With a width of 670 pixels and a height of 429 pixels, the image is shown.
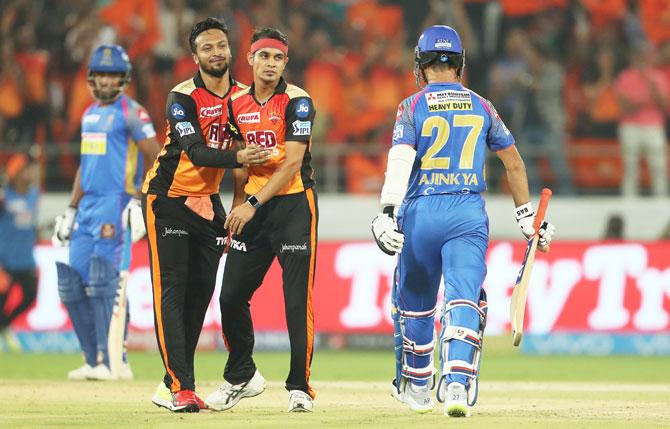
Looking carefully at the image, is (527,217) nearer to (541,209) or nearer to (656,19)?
(541,209)

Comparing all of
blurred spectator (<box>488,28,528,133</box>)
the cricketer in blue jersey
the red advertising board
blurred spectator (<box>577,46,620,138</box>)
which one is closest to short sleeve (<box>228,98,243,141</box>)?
the red advertising board

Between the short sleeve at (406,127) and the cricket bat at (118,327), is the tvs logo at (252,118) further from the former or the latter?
the cricket bat at (118,327)

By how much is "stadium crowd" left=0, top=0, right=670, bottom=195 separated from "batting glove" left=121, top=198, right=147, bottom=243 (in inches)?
252

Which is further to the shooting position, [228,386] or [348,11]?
[348,11]

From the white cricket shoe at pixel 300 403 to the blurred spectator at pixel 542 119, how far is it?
32.3 ft

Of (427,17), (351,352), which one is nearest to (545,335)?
(351,352)

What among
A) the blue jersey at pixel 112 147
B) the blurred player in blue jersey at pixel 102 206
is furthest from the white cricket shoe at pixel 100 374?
the blue jersey at pixel 112 147

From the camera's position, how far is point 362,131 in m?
18.6

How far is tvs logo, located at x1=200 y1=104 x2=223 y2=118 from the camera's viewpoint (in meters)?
8.80

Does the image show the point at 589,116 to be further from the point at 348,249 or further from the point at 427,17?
the point at 348,249

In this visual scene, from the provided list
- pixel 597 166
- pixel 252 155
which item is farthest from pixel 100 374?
pixel 597 166

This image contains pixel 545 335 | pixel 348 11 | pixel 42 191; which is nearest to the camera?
pixel 545 335

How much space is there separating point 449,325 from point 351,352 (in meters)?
8.42

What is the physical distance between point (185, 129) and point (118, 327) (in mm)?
3631
